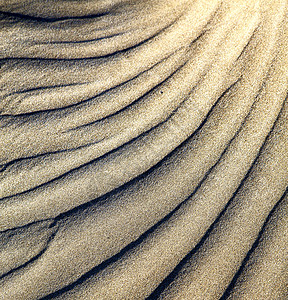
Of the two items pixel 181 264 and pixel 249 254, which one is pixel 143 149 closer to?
pixel 181 264

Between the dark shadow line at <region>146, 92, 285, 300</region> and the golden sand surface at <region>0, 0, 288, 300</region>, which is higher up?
the golden sand surface at <region>0, 0, 288, 300</region>

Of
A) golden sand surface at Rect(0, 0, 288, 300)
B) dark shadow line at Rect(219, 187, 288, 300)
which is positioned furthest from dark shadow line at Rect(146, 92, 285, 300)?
dark shadow line at Rect(219, 187, 288, 300)

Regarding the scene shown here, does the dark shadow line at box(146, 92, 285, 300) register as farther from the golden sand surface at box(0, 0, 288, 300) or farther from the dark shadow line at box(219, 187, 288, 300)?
the dark shadow line at box(219, 187, 288, 300)

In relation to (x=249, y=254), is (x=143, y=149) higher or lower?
higher

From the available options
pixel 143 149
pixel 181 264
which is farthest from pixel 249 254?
pixel 143 149

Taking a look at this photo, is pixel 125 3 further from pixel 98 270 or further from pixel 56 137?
pixel 98 270

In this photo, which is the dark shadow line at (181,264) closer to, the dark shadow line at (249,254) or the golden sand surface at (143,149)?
the golden sand surface at (143,149)

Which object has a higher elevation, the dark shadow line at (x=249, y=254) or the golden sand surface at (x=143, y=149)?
the golden sand surface at (x=143, y=149)

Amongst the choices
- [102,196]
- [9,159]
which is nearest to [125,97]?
[102,196]

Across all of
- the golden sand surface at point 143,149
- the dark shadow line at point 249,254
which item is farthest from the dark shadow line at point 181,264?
the dark shadow line at point 249,254
